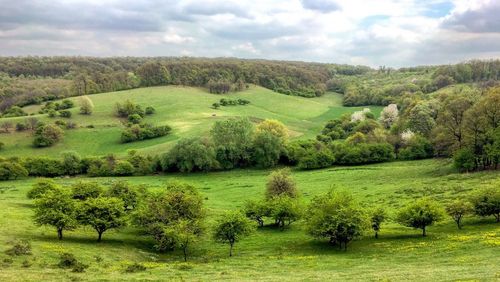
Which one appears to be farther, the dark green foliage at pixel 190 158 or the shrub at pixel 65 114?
the shrub at pixel 65 114

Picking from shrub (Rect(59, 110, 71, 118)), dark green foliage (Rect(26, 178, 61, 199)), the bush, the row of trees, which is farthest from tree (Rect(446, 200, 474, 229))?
shrub (Rect(59, 110, 71, 118))

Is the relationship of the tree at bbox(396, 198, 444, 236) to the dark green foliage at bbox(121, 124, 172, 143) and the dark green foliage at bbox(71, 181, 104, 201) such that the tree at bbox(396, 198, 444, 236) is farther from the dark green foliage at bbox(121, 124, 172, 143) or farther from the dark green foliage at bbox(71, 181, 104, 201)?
the dark green foliage at bbox(121, 124, 172, 143)

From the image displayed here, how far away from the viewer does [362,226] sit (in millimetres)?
51969

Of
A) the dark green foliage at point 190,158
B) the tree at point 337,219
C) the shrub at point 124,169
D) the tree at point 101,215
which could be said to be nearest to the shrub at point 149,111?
the shrub at point 124,169

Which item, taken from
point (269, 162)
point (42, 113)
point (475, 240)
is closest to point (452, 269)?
point (475, 240)

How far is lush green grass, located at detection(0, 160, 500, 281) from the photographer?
3784 centimetres

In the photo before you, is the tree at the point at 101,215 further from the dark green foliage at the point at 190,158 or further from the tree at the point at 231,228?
the dark green foliage at the point at 190,158

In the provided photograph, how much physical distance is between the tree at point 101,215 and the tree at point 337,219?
22909 millimetres

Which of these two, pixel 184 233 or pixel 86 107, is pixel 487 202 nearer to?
pixel 184 233

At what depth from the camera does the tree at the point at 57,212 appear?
5378 centimetres

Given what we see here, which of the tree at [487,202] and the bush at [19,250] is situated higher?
the tree at [487,202]

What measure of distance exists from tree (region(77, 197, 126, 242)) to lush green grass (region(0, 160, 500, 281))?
1.93 metres

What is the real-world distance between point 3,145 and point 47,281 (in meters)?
133

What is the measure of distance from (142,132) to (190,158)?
4814cm
